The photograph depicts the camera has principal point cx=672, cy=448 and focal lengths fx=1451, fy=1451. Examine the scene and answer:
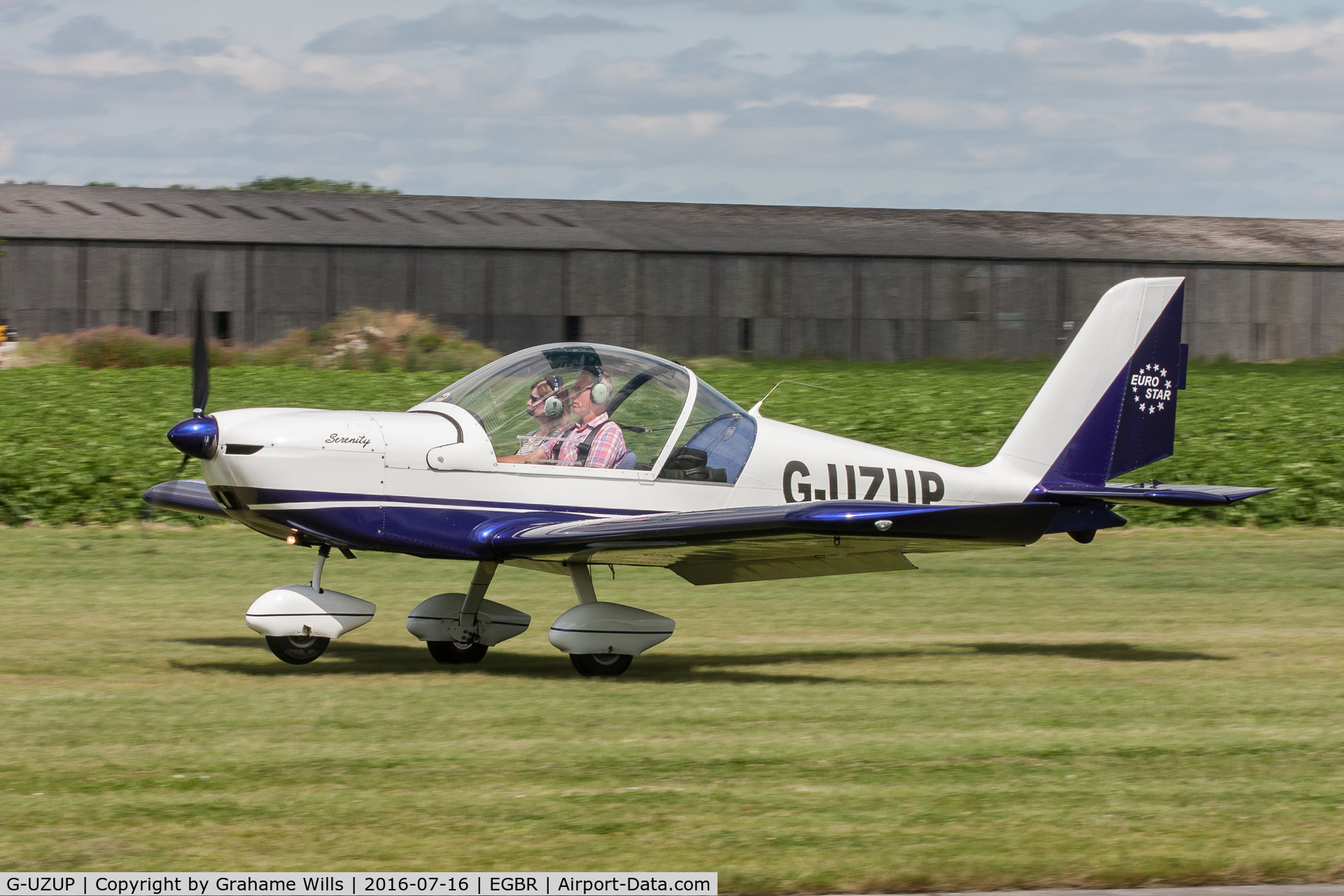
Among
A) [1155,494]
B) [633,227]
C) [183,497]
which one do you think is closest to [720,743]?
[1155,494]

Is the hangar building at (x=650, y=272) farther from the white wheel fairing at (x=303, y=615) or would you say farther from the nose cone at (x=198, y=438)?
the nose cone at (x=198, y=438)

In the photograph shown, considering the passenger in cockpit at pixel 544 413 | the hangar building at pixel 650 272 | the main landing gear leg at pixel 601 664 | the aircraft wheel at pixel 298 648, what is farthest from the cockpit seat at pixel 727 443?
the hangar building at pixel 650 272

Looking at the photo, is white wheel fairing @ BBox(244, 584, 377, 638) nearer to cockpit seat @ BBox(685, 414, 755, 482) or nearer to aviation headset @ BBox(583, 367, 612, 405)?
aviation headset @ BBox(583, 367, 612, 405)

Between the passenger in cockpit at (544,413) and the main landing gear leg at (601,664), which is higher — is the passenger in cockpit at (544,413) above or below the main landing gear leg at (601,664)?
above

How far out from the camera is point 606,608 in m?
9.12

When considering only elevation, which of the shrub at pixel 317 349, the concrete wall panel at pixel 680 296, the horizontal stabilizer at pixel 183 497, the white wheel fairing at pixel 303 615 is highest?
the concrete wall panel at pixel 680 296

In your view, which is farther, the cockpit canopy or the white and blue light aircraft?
the cockpit canopy

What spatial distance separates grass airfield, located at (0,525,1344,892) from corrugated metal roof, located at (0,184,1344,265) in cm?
3761

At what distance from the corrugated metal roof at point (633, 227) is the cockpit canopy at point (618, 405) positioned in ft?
131

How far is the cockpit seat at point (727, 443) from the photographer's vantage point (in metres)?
9.55

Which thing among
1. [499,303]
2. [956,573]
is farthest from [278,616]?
[499,303]

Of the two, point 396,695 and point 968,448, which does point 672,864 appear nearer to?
point 396,695

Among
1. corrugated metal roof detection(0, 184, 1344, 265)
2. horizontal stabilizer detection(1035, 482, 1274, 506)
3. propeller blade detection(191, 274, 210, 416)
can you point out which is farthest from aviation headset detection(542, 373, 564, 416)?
corrugated metal roof detection(0, 184, 1344, 265)

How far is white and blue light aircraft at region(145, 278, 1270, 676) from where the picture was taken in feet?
27.9
